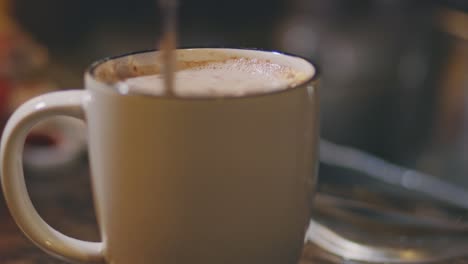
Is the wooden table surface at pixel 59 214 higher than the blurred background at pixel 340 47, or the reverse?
the wooden table surface at pixel 59 214

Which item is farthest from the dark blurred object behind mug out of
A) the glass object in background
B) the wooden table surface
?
the wooden table surface

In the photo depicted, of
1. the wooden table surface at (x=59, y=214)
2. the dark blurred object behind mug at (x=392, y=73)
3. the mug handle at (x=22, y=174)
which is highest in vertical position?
the mug handle at (x=22, y=174)

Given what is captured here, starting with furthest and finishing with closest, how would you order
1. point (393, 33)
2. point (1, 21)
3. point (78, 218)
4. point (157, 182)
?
point (393, 33)
point (1, 21)
point (78, 218)
point (157, 182)

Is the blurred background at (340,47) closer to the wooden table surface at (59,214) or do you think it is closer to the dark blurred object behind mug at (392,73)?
the dark blurred object behind mug at (392,73)

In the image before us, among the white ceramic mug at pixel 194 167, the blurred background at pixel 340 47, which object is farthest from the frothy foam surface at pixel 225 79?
the blurred background at pixel 340 47

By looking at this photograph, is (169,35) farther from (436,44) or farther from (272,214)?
(436,44)

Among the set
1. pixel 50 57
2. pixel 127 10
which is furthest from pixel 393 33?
pixel 50 57

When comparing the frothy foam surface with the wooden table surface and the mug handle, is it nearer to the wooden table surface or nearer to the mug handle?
the mug handle
